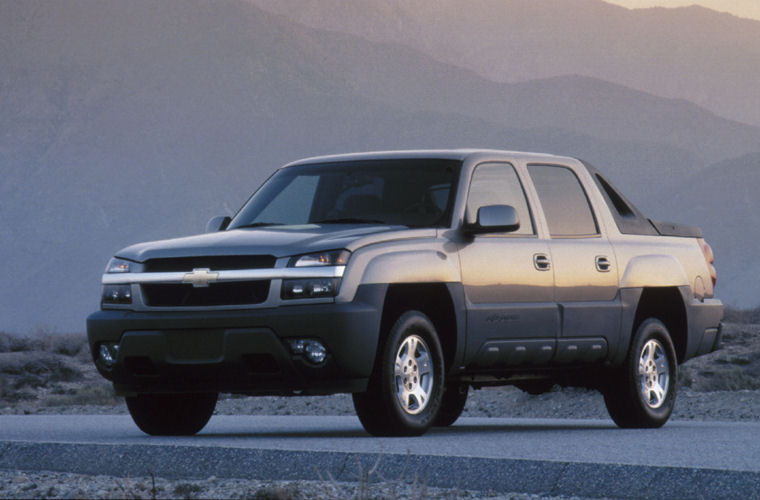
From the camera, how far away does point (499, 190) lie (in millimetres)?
11500

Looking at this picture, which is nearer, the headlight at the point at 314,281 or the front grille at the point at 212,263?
the headlight at the point at 314,281

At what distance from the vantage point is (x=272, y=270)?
32.1 feet

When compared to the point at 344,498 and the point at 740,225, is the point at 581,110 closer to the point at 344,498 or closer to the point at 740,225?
the point at 740,225

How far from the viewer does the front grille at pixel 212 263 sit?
989cm

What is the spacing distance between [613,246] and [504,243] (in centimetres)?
162

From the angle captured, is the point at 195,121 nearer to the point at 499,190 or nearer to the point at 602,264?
the point at 602,264

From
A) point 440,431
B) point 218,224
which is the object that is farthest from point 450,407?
point 218,224

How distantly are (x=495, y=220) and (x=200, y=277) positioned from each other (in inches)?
84.1

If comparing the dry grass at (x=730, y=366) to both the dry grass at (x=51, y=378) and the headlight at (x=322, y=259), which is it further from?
the headlight at (x=322, y=259)

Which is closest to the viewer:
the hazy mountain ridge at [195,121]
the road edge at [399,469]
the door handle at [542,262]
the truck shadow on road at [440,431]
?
the road edge at [399,469]

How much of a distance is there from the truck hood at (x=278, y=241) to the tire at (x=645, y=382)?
2755 millimetres

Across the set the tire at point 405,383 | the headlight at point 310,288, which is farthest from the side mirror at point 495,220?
the headlight at point 310,288

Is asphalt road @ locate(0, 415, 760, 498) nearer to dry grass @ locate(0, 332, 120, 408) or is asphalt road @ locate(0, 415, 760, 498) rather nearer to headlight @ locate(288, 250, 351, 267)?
headlight @ locate(288, 250, 351, 267)

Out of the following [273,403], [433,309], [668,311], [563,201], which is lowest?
[273,403]
